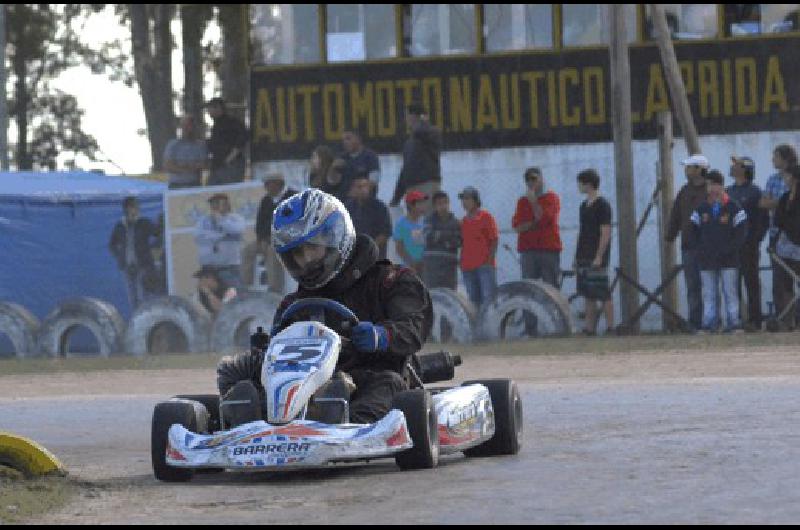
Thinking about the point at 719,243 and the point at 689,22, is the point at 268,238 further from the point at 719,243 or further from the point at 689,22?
the point at 689,22

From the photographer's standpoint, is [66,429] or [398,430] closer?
[398,430]

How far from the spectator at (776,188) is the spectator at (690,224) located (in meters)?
0.65

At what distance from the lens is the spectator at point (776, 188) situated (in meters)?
21.4

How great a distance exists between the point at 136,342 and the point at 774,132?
765 centimetres

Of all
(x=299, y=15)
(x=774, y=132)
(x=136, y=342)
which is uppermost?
(x=299, y=15)

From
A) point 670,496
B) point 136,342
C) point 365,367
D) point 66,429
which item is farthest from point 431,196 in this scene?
point 670,496

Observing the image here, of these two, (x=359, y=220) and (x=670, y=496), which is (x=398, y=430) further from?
(x=359, y=220)

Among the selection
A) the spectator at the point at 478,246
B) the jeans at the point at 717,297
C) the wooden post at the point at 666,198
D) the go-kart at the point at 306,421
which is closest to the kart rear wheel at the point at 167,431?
the go-kart at the point at 306,421

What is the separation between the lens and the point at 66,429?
1379 cm

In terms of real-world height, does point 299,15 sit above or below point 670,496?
above

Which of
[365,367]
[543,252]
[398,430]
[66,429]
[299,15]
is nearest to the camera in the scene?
[398,430]

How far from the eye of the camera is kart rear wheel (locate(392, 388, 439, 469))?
9.73 m

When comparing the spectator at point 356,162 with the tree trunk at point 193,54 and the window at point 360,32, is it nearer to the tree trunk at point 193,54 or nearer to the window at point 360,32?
the window at point 360,32

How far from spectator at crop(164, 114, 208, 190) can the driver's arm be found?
15.6 m
